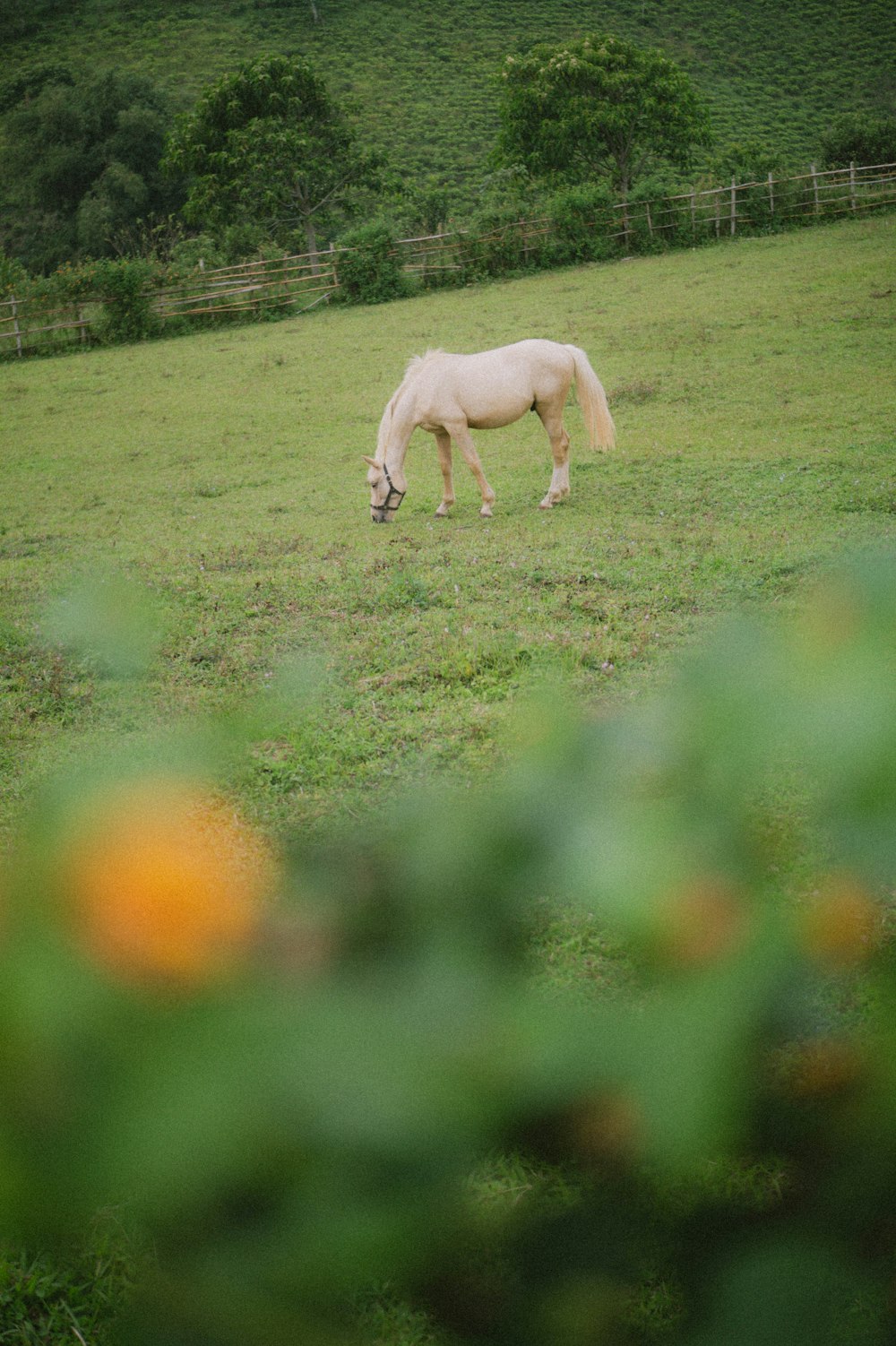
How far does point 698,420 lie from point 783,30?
56980 millimetres

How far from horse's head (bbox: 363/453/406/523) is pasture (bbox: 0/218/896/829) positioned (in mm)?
242

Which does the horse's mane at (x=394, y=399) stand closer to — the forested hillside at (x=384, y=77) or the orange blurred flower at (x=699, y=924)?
the orange blurred flower at (x=699, y=924)

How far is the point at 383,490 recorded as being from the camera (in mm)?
8953

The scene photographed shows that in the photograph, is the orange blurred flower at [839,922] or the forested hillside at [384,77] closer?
the orange blurred flower at [839,922]

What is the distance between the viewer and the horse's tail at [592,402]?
28.4 feet

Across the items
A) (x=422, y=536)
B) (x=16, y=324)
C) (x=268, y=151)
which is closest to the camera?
(x=422, y=536)

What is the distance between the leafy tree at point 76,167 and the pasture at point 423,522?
83.1 feet

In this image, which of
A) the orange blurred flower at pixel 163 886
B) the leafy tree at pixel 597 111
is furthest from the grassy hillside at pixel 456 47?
the orange blurred flower at pixel 163 886

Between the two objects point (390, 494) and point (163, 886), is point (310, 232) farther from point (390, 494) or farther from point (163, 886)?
point (163, 886)

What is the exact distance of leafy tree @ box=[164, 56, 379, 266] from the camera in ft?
115

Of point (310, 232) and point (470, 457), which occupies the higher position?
point (310, 232)

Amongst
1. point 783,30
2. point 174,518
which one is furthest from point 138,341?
point 783,30

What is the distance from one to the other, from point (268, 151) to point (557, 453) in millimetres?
32988

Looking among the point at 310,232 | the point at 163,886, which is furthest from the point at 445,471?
the point at 310,232
